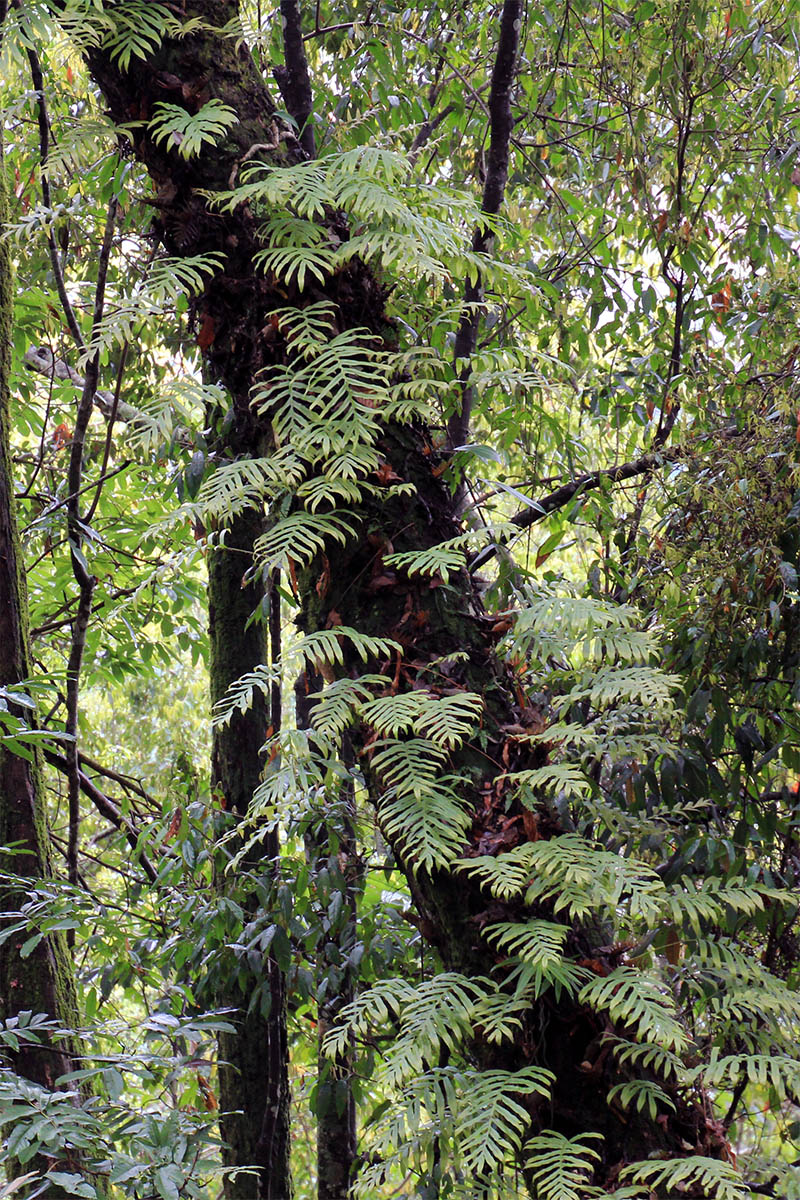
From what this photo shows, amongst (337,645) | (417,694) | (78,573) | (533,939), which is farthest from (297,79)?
(533,939)

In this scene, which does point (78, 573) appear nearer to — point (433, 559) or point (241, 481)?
point (241, 481)

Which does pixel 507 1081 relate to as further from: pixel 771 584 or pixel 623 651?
pixel 771 584

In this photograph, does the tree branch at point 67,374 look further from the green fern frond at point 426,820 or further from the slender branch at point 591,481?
the green fern frond at point 426,820

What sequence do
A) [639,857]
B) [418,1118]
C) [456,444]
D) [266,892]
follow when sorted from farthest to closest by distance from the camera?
[456,444] < [266,892] < [639,857] < [418,1118]

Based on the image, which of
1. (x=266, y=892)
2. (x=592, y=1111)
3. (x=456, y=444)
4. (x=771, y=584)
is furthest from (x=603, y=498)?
(x=592, y=1111)

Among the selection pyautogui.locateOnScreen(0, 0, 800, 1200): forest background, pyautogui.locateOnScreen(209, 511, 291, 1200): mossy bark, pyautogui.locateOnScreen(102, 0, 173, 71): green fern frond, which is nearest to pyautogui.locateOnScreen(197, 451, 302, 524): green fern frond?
pyautogui.locateOnScreen(0, 0, 800, 1200): forest background

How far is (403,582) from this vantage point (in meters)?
1.89

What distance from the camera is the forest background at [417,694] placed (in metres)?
1.58

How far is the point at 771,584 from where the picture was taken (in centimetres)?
200

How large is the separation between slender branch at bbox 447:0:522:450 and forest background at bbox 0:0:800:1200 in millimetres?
11

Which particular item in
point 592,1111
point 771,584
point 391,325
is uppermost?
point 391,325

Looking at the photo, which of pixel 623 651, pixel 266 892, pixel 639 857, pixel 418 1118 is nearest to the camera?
pixel 418 1118

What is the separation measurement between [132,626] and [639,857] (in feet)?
7.73

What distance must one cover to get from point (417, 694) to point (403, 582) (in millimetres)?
257
